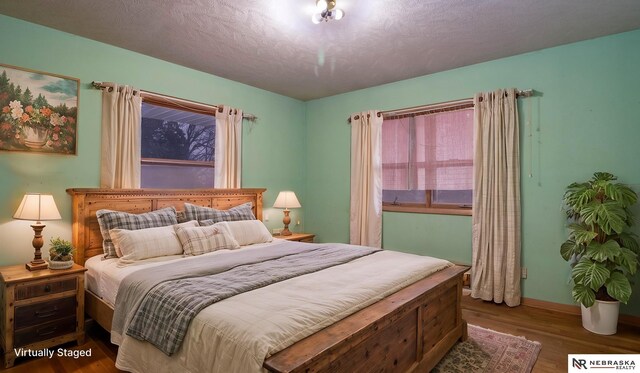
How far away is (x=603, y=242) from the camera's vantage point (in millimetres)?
2875

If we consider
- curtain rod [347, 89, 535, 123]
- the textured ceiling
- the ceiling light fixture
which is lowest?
curtain rod [347, 89, 535, 123]

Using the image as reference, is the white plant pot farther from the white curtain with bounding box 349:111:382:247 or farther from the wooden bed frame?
the white curtain with bounding box 349:111:382:247

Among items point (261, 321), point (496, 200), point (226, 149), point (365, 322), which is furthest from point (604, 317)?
point (226, 149)

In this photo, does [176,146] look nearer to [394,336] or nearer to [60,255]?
[60,255]

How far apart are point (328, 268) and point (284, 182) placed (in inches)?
105

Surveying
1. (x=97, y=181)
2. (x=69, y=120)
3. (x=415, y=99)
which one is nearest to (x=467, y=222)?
(x=415, y=99)

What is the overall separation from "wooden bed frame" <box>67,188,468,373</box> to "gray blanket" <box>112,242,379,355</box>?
1.63 feet

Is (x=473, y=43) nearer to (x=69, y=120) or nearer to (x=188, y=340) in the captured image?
(x=188, y=340)

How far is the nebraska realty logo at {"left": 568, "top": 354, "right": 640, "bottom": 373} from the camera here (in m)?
2.28

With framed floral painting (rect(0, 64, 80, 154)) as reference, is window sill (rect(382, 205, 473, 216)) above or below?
below

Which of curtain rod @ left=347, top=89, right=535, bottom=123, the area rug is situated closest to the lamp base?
the area rug

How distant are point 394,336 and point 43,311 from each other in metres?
2.45

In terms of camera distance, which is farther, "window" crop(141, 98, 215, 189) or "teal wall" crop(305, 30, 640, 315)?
"window" crop(141, 98, 215, 189)

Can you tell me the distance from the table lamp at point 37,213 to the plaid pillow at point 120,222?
341 mm
